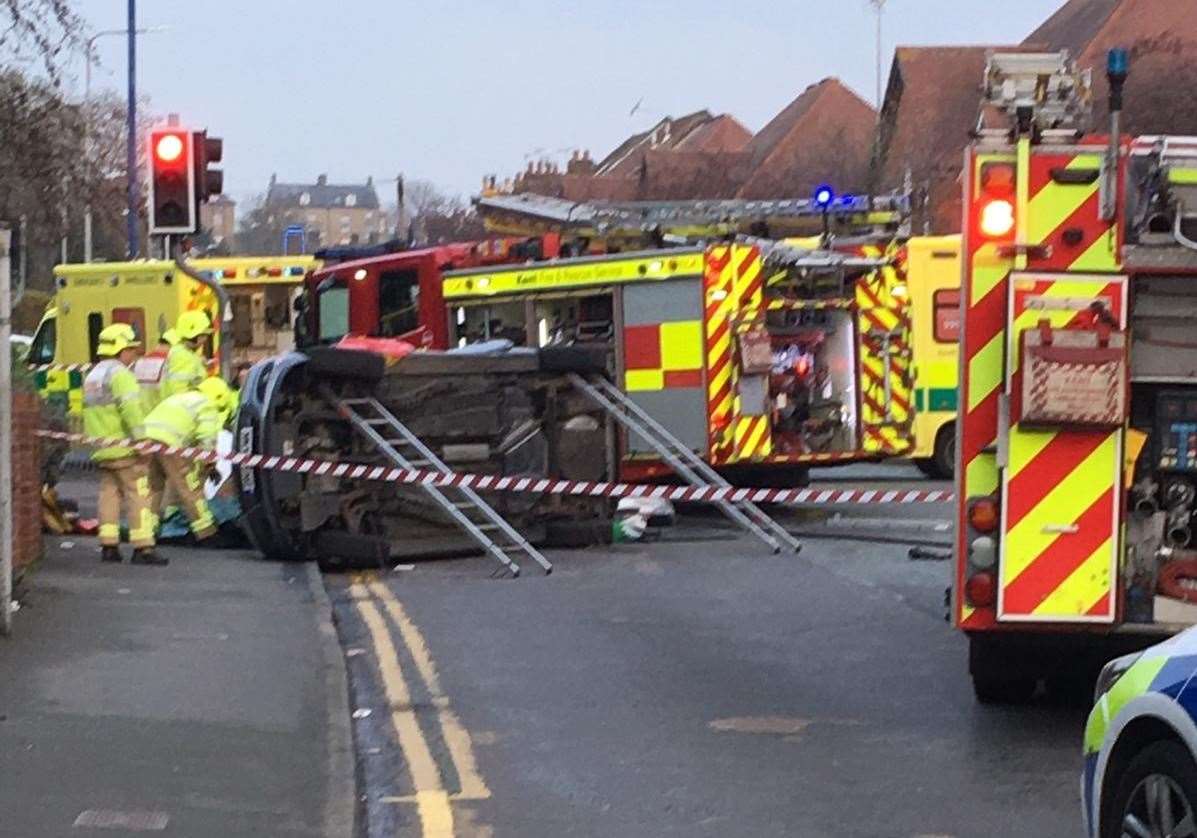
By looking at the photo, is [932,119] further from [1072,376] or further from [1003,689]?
[1072,376]

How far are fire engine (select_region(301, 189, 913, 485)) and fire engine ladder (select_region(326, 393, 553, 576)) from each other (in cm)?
237

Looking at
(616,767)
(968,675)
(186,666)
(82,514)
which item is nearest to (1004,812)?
(616,767)

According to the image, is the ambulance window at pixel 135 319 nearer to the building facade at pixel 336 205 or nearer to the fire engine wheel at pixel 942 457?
the fire engine wheel at pixel 942 457

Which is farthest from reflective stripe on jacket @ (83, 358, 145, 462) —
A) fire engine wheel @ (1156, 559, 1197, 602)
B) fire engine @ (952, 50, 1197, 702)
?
fire engine wheel @ (1156, 559, 1197, 602)

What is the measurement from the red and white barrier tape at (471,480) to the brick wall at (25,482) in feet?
1.56

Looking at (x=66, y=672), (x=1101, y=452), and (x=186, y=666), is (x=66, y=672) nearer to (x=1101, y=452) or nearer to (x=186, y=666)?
(x=186, y=666)

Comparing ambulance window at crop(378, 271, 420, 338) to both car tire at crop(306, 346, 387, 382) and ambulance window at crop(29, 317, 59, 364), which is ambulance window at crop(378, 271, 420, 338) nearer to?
car tire at crop(306, 346, 387, 382)

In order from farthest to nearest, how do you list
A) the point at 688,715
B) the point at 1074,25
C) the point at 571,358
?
1. the point at 1074,25
2. the point at 571,358
3. the point at 688,715

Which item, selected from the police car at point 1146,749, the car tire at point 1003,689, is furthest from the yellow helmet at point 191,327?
the police car at point 1146,749

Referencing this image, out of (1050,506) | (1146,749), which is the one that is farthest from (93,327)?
(1146,749)

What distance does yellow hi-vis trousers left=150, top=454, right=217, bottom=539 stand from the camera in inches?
601

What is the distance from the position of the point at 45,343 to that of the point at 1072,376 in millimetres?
20082

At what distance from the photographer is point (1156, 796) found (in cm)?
527

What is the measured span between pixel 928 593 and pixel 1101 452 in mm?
5144
